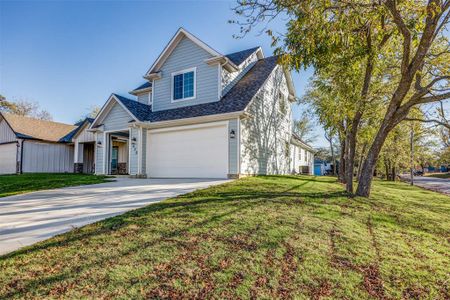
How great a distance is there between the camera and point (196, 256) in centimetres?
325

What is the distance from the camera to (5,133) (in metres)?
19.4

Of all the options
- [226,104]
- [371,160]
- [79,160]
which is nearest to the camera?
[371,160]

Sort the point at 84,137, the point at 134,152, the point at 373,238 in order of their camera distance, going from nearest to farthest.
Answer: the point at 373,238, the point at 134,152, the point at 84,137

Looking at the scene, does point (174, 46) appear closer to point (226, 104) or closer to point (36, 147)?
point (226, 104)

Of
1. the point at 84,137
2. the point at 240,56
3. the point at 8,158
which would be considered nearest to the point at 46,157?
the point at 8,158

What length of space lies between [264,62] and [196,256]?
13.9m

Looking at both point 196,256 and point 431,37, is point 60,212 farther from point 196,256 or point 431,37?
point 431,37

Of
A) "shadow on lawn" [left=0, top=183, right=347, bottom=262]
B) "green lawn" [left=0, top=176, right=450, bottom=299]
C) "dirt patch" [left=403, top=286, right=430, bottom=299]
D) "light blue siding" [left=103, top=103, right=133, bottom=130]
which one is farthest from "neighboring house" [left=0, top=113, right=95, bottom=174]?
"dirt patch" [left=403, top=286, right=430, bottom=299]

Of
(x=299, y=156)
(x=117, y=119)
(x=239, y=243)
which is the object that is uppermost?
(x=117, y=119)

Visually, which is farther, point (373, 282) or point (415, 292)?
point (373, 282)

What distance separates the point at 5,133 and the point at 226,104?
62.6 feet

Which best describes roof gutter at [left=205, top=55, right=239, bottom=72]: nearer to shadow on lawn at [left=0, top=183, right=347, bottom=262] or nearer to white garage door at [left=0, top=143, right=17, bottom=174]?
shadow on lawn at [left=0, top=183, right=347, bottom=262]

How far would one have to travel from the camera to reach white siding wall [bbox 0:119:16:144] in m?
18.7

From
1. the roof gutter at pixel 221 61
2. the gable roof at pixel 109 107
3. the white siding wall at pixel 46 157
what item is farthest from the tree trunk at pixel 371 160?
the white siding wall at pixel 46 157
